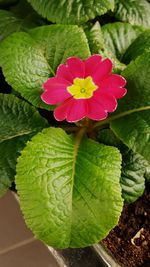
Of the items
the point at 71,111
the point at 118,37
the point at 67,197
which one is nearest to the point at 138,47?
the point at 118,37

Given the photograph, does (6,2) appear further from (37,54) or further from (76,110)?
(76,110)

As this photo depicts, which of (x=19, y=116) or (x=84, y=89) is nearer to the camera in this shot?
(x=84, y=89)

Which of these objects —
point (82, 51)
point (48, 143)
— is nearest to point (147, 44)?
point (82, 51)

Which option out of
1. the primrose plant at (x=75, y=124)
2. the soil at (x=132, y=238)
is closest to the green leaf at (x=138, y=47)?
the primrose plant at (x=75, y=124)

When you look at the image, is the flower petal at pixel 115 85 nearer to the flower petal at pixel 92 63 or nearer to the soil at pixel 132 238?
the flower petal at pixel 92 63

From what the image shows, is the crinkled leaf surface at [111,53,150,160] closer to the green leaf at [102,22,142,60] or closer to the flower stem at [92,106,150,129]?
the flower stem at [92,106,150,129]

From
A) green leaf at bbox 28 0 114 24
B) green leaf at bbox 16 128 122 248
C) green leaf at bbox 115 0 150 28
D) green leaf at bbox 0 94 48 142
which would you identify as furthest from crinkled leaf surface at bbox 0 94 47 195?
green leaf at bbox 115 0 150 28
